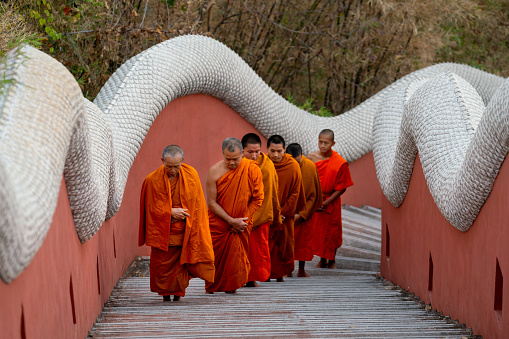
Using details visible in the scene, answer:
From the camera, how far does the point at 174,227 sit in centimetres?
600

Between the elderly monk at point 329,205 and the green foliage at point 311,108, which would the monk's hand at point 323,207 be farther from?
the green foliage at point 311,108

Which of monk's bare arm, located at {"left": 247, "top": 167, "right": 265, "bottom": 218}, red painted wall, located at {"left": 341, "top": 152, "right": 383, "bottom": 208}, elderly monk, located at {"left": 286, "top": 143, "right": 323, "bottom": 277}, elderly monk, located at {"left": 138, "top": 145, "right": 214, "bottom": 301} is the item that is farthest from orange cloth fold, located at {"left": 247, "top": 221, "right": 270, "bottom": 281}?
red painted wall, located at {"left": 341, "top": 152, "right": 383, "bottom": 208}

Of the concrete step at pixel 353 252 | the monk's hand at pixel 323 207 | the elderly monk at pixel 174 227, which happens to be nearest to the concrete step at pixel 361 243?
the concrete step at pixel 353 252

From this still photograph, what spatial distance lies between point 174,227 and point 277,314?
4.36ft

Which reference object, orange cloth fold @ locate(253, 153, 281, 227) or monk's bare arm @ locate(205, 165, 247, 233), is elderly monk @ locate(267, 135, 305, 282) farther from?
monk's bare arm @ locate(205, 165, 247, 233)

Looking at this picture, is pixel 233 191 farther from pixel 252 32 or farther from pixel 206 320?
pixel 252 32

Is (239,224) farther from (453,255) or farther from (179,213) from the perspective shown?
(453,255)

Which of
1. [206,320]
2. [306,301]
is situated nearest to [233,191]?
[306,301]

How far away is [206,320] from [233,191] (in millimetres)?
1777

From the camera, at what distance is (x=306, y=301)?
5.73 metres

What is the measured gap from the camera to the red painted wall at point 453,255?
393 centimetres

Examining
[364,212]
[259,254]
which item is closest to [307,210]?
[259,254]

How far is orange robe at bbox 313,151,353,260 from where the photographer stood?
Result: 8.43 m

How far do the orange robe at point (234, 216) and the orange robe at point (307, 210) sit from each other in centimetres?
153
